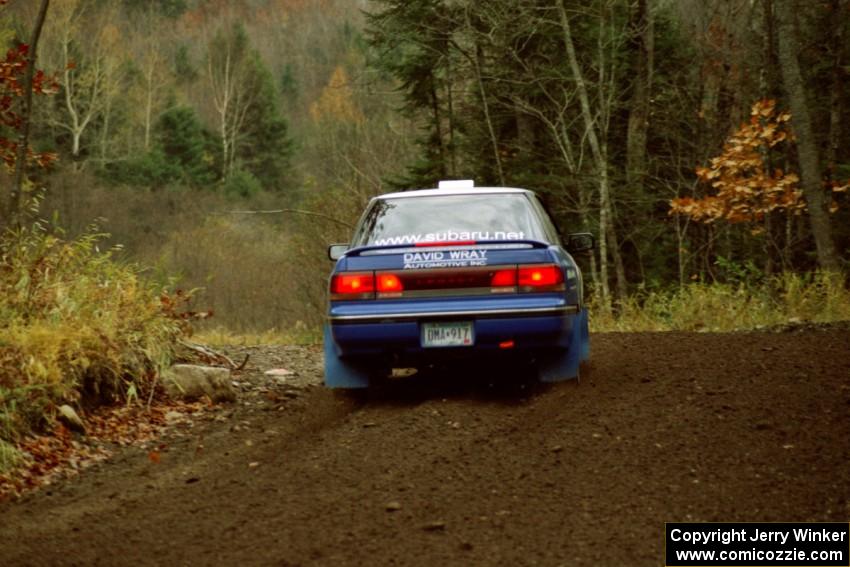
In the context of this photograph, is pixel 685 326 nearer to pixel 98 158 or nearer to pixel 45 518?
pixel 45 518

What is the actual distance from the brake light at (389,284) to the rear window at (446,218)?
1.71ft

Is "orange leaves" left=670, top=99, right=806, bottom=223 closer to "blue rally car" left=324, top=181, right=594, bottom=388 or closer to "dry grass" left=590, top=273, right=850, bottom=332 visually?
"dry grass" left=590, top=273, right=850, bottom=332

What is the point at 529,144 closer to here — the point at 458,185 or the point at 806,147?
the point at 806,147

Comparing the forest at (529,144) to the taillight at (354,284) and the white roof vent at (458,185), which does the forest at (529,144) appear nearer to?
the taillight at (354,284)

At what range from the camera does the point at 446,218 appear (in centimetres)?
799

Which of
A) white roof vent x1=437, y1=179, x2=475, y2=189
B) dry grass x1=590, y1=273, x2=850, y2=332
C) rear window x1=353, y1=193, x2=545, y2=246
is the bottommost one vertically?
dry grass x1=590, y1=273, x2=850, y2=332

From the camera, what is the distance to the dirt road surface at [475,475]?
4.37 metres

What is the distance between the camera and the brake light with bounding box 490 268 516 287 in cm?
702

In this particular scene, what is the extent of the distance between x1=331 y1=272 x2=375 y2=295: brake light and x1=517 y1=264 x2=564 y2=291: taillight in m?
1.09

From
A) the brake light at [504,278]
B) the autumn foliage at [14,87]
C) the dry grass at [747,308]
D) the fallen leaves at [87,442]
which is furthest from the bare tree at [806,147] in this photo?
the autumn foliage at [14,87]

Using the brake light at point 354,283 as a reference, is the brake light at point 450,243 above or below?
above

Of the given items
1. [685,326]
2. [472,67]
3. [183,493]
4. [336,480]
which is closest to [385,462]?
[336,480]

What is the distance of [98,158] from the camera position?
49844 millimetres

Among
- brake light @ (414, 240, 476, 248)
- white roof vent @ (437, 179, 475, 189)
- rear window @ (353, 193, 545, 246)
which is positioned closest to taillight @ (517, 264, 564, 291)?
brake light @ (414, 240, 476, 248)
